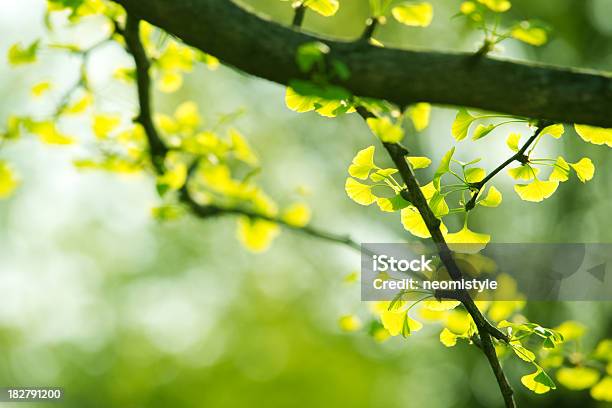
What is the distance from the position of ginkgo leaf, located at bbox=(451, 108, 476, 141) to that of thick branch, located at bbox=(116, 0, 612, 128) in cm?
28

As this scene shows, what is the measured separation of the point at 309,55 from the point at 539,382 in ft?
2.85

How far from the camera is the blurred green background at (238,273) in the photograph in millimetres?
7621

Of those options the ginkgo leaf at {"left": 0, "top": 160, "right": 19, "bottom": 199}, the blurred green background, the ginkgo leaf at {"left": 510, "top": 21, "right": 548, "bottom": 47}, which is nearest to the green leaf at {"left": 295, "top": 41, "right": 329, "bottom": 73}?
the ginkgo leaf at {"left": 510, "top": 21, "right": 548, "bottom": 47}

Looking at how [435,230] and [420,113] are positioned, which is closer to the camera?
[435,230]

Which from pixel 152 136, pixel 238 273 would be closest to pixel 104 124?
pixel 152 136

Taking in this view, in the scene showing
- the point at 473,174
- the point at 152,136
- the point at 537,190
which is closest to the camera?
the point at 473,174

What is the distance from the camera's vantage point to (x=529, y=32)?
0.97m

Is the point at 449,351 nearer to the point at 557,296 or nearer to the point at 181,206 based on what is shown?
the point at 557,296

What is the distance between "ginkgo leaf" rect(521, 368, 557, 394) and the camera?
1.14 meters

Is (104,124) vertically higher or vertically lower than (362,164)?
lower

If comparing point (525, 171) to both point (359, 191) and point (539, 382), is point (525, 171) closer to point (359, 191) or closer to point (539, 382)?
point (359, 191)

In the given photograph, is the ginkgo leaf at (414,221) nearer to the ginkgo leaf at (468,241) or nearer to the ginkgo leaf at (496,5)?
the ginkgo leaf at (468,241)
